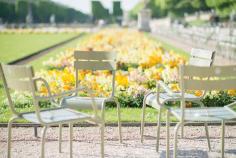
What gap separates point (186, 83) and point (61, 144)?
193 cm

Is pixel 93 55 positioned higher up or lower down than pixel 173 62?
higher up

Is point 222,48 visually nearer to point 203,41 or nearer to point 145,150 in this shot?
point 203,41

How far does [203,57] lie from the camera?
6465 millimetres

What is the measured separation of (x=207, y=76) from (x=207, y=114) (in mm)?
600

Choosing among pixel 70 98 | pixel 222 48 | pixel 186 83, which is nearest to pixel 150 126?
pixel 70 98

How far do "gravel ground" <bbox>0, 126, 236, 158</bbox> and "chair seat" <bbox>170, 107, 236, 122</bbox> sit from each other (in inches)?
22.8

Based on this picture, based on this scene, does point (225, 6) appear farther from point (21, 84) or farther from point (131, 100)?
point (21, 84)

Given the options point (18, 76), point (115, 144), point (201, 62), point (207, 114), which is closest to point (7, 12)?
point (201, 62)

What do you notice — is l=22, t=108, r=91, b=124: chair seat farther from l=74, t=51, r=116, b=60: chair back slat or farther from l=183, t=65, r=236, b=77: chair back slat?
l=74, t=51, r=116, b=60: chair back slat

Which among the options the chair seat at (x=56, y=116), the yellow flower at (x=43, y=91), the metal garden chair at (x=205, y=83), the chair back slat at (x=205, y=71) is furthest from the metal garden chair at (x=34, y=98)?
the yellow flower at (x=43, y=91)

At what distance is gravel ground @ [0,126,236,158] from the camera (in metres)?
5.69

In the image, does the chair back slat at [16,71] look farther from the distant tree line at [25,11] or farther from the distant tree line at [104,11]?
the distant tree line at [104,11]

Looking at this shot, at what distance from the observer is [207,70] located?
15.4ft

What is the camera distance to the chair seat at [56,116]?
15.5ft
